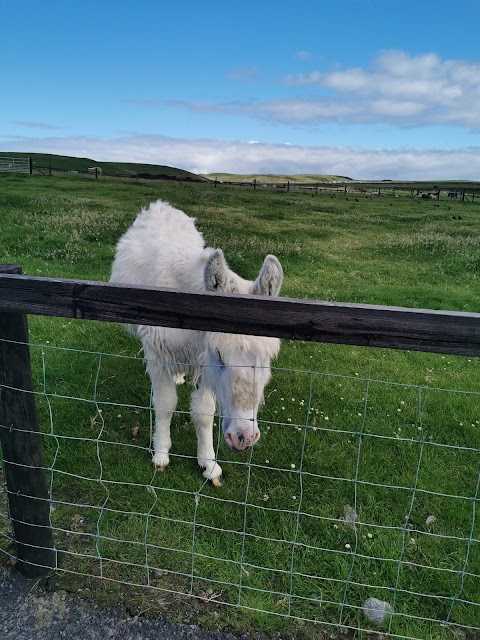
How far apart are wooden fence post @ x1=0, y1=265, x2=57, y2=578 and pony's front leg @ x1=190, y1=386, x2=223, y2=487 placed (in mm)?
1570

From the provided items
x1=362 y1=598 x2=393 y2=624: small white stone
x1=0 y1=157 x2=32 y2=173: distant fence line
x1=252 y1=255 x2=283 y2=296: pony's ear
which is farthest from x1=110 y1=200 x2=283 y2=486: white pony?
x1=0 y1=157 x2=32 y2=173: distant fence line

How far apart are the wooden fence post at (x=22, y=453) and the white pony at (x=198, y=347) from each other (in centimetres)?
107

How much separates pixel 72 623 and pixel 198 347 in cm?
229

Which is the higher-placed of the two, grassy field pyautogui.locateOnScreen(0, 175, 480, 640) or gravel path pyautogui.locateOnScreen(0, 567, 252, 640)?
grassy field pyautogui.locateOnScreen(0, 175, 480, 640)

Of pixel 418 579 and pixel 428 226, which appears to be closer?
pixel 418 579

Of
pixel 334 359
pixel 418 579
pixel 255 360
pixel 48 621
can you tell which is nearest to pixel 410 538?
pixel 418 579

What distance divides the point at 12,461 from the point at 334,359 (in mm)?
5549

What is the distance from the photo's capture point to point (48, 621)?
10.2ft

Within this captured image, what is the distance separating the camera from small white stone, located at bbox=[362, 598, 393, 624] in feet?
10.9

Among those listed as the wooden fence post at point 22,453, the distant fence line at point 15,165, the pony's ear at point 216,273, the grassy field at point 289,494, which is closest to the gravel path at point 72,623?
the grassy field at point 289,494

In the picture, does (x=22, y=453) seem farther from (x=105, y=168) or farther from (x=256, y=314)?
(x=105, y=168)

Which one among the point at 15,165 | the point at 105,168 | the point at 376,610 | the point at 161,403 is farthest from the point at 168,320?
the point at 105,168

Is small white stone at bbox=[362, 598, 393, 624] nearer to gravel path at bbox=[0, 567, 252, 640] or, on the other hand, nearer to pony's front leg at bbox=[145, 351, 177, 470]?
gravel path at bbox=[0, 567, 252, 640]

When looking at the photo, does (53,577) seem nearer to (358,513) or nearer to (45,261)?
(358,513)
